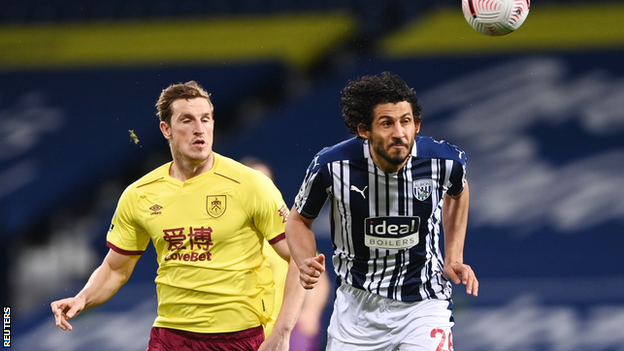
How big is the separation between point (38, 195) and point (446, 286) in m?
8.55

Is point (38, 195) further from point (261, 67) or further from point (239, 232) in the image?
point (239, 232)

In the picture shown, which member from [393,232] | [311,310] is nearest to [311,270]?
[393,232]

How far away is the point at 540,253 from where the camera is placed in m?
10.5

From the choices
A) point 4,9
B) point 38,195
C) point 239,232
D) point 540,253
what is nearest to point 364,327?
point 239,232

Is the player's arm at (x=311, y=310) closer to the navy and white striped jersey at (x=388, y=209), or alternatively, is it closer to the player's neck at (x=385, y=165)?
the navy and white striped jersey at (x=388, y=209)

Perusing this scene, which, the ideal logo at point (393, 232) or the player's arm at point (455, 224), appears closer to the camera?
the ideal logo at point (393, 232)

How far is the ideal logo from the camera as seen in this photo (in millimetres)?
4234

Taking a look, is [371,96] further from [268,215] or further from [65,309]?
[65,309]

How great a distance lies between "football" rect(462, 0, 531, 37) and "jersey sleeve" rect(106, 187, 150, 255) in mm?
2284

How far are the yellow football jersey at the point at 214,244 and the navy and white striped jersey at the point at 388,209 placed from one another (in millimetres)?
347

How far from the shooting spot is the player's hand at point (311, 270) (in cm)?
389

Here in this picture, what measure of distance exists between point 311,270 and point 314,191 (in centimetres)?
52

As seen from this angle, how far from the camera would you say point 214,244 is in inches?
176

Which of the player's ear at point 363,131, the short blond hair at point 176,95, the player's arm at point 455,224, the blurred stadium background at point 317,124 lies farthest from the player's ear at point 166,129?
the blurred stadium background at point 317,124
